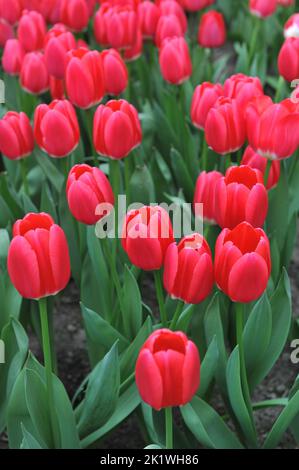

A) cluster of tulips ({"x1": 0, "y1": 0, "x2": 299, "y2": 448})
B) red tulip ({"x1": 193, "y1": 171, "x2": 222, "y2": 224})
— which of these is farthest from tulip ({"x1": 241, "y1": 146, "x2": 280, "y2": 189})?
red tulip ({"x1": 193, "y1": 171, "x2": 222, "y2": 224})

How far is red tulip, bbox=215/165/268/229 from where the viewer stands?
1.50 m

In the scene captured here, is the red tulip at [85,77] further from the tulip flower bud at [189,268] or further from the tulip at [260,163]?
the tulip flower bud at [189,268]

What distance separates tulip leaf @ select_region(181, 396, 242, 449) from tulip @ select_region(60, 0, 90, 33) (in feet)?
4.28

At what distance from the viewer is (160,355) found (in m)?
1.20

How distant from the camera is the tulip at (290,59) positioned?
2.03m

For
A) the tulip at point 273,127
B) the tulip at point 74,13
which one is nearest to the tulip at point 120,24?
the tulip at point 74,13

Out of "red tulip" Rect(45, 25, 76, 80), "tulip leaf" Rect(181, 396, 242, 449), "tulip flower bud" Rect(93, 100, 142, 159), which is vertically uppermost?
"red tulip" Rect(45, 25, 76, 80)

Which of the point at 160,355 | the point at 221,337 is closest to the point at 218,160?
the point at 221,337

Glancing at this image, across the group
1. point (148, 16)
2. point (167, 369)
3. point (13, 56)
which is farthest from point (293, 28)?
point (167, 369)

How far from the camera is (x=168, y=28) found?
2.30 metres

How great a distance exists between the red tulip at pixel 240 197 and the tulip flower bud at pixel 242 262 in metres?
0.13

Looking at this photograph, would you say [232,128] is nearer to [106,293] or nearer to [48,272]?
[106,293]

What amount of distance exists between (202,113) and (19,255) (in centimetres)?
77

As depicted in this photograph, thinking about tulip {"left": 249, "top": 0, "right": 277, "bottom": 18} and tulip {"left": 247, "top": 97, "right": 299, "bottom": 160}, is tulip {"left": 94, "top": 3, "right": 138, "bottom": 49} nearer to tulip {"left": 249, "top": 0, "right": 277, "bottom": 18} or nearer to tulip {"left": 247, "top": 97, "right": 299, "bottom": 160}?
tulip {"left": 249, "top": 0, "right": 277, "bottom": 18}
